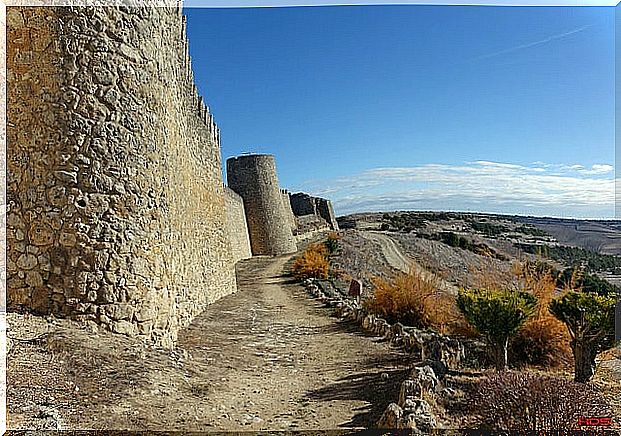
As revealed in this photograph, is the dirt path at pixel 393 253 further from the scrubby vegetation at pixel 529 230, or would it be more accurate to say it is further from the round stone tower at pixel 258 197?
the round stone tower at pixel 258 197

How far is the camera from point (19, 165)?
4.02m

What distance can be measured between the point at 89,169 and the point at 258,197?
16.0m

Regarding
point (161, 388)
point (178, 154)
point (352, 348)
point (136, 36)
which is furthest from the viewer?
point (178, 154)

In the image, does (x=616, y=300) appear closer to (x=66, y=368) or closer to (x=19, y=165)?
(x=66, y=368)

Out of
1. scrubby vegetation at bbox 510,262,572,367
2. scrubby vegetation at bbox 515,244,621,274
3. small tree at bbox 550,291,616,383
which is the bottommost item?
scrubby vegetation at bbox 510,262,572,367

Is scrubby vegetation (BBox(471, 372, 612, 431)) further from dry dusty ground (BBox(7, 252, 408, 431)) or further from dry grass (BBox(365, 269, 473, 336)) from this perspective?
dry grass (BBox(365, 269, 473, 336))

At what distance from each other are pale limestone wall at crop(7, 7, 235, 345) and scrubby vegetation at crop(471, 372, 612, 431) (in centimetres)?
266

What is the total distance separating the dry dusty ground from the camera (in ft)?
9.74

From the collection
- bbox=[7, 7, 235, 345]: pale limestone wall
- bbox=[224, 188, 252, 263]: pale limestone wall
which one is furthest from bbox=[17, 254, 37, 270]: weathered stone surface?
→ bbox=[224, 188, 252, 263]: pale limestone wall

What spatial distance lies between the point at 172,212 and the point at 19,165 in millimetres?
1871

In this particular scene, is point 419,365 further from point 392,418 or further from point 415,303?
point 415,303

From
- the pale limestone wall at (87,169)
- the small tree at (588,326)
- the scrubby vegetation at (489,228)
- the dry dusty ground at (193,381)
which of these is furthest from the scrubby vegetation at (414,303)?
the scrubby vegetation at (489,228)

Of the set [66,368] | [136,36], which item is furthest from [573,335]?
[136,36]

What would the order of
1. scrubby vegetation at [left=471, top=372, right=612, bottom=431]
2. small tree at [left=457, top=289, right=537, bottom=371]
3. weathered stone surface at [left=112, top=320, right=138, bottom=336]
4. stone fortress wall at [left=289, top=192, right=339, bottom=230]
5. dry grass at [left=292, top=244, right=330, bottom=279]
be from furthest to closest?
1. stone fortress wall at [left=289, top=192, right=339, bottom=230]
2. dry grass at [left=292, top=244, right=330, bottom=279]
3. small tree at [left=457, top=289, right=537, bottom=371]
4. weathered stone surface at [left=112, top=320, right=138, bottom=336]
5. scrubby vegetation at [left=471, top=372, right=612, bottom=431]
